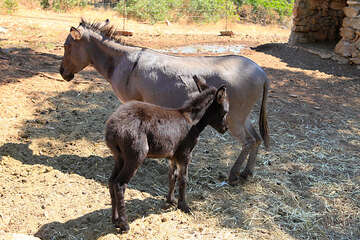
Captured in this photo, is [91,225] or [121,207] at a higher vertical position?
[121,207]

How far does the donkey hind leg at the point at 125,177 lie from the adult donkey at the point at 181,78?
1.46m

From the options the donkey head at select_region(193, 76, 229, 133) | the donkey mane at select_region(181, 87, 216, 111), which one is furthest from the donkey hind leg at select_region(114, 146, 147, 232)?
the donkey head at select_region(193, 76, 229, 133)

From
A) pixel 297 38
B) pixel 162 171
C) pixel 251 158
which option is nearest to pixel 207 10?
pixel 297 38

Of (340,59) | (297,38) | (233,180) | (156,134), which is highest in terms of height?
(297,38)

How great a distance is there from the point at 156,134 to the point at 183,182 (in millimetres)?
732

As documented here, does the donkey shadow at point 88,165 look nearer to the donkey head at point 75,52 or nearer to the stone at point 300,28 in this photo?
the donkey head at point 75,52

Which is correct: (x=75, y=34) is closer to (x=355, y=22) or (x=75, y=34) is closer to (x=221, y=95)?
(x=221, y=95)

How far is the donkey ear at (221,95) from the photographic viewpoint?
387 centimetres

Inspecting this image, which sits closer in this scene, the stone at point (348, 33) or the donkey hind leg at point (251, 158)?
the donkey hind leg at point (251, 158)

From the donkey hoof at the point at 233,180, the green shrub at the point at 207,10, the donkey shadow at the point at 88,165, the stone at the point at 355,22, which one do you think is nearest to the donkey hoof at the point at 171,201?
the donkey shadow at the point at 88,165

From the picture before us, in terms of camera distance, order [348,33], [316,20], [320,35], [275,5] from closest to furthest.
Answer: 1. [348,33]
2. [316,20]
3. [320,35]
4. [275,5]

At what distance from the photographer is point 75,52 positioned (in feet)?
17.5

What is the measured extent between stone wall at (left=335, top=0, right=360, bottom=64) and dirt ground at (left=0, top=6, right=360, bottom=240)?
73.5 inches

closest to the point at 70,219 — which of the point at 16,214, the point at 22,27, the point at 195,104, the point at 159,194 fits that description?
the point at 16,214
